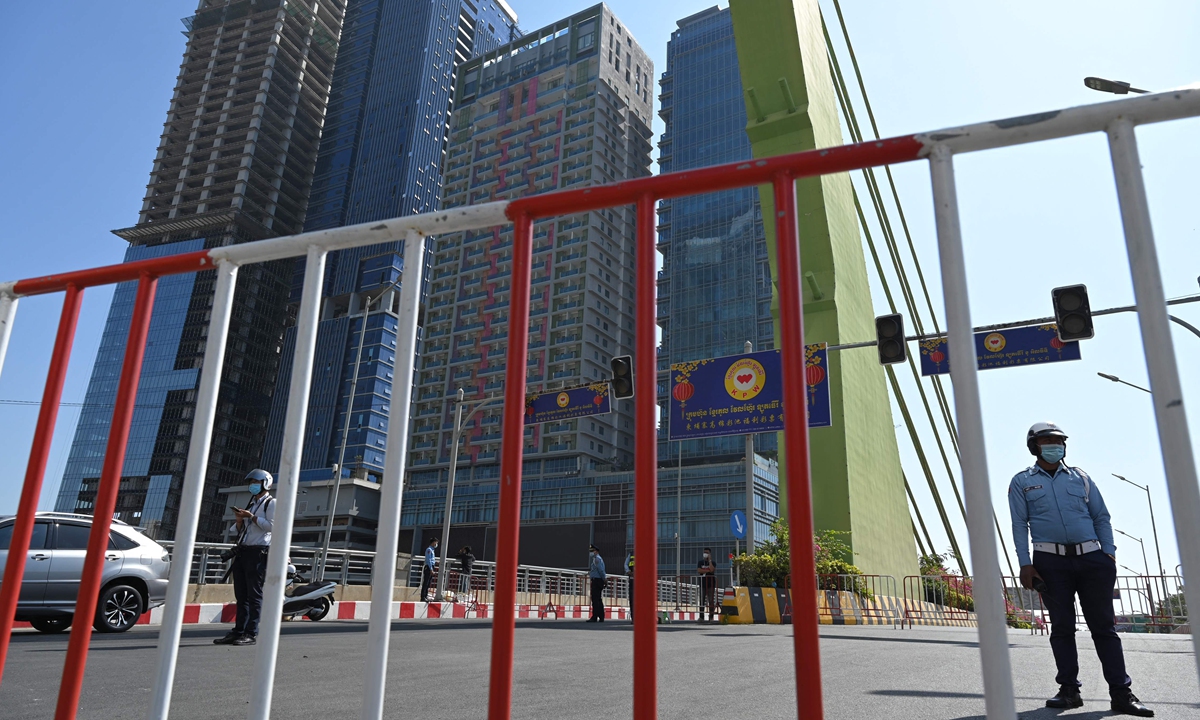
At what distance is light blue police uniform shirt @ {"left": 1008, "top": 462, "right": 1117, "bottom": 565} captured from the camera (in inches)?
182

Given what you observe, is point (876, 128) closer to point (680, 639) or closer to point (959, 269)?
point (680, 639)

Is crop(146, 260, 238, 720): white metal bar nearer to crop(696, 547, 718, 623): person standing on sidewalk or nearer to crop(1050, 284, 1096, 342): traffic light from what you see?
Answer: crop(1050, 284, 1096, 342): traffic light

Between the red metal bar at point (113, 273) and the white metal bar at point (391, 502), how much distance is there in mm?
780

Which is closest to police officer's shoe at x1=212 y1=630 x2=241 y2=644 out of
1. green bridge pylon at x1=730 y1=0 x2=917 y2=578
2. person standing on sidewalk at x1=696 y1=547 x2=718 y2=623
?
person standing on sidewalk at x1=696 y1=547 x2=718 y2=623

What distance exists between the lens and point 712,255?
87312 millimetres

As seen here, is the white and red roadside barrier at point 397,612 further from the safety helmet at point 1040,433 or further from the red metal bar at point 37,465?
the safety helmet at point 1040,433

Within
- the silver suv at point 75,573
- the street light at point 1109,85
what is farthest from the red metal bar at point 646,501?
the street light at point 1109,85

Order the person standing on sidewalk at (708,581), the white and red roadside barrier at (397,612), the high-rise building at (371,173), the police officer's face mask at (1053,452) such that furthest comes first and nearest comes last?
the high-rise building at (371,173), the person standing on sidewalk at (708,581), the white and red roadside barrier at (397,612), the police officer's face mask at (1053,452)

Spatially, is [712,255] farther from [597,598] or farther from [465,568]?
[597,598]

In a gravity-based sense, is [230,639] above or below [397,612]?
above

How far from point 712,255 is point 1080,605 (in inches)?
3323

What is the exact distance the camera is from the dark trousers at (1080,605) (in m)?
4.36

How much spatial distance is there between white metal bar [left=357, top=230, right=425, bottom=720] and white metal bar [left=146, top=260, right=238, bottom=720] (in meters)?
0.46

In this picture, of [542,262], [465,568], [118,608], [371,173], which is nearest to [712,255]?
[542,262]
